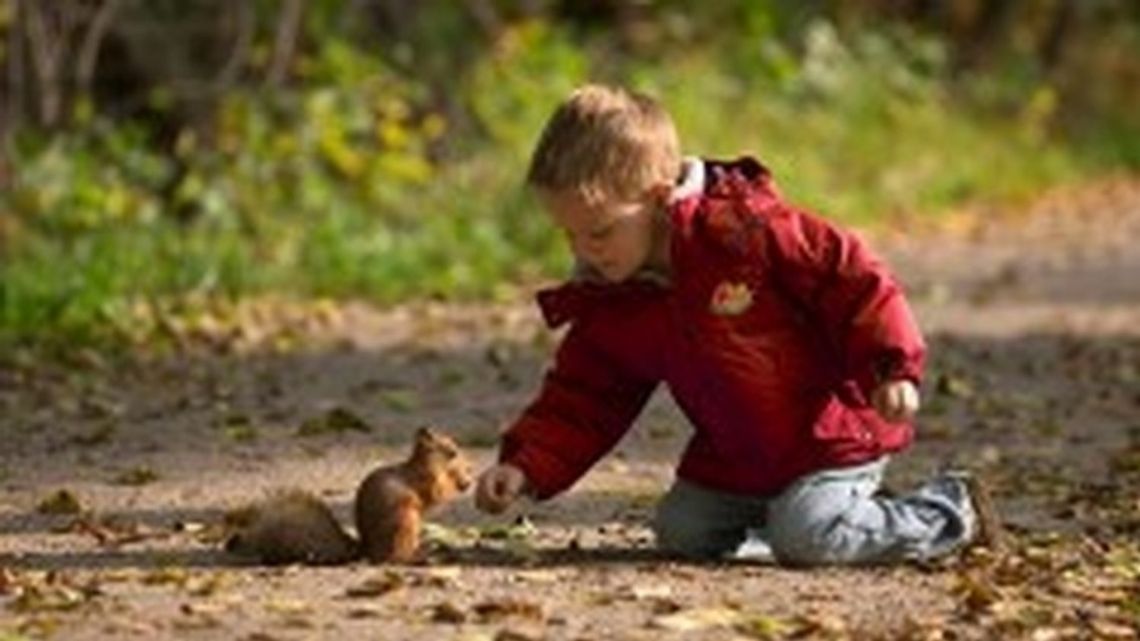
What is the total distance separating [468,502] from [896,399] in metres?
1.67

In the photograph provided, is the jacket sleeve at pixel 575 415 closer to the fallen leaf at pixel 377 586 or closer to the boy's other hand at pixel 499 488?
the boy's other hand at pixel 499 488

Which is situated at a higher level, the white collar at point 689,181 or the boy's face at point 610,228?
the white collar at point 689,181

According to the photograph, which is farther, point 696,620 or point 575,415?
point 575,415

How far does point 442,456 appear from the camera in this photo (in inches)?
232

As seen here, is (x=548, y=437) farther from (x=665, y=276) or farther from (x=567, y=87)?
(x=567, y=87)

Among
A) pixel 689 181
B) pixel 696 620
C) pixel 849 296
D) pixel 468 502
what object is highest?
pixel 689 181

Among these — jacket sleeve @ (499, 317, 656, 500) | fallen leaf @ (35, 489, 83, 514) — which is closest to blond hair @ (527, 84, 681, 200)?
jacket sleeve @ (499, 317, 656, 500)

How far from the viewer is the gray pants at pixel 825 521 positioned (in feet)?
19.5

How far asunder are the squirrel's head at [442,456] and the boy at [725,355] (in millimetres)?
89

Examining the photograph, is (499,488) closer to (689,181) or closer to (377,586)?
(377,586)

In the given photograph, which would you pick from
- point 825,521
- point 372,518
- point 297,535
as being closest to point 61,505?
point 297,535

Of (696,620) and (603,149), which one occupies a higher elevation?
(603,149)

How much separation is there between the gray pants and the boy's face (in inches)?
23.2

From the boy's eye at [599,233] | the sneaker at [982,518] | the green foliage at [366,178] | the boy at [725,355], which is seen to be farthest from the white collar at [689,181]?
the green foliage at [366,178]
